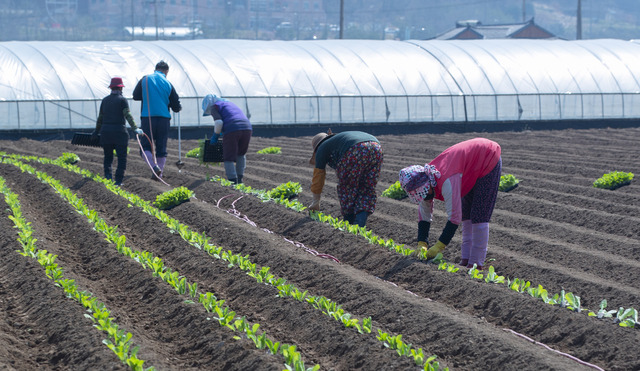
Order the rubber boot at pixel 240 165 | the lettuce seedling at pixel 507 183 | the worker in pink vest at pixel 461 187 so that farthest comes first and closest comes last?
the rubber boot at pixel 240 165, the lettuce seedling at pixel 507 183, the worker in pink vest at pixel 461 187

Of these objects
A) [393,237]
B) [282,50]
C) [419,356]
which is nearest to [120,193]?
[393,237]

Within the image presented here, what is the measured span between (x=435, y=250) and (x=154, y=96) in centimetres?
Answer: 623

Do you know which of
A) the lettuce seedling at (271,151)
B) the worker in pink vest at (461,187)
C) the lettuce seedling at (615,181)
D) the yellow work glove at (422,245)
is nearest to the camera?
the worker in pink vest at (461,187)

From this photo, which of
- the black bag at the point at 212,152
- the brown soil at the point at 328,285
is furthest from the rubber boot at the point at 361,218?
the black bag at the point at 212,152

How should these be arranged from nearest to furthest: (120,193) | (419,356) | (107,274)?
(419,356) < (107,274) < (120,193)

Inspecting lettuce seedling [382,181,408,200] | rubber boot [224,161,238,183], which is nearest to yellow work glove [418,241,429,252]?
lettuce seedling [382,181,408,200]

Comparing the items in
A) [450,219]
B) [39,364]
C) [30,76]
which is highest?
[30,76]

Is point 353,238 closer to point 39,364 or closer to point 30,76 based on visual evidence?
point 39,364

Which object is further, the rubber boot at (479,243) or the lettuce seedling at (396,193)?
the lettuce seedling at (396,193)

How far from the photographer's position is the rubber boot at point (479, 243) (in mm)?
6797

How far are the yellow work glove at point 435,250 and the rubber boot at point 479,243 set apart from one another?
30 centimetres

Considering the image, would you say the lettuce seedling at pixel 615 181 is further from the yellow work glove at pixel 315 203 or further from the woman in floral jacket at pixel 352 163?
the yellow work glove at pixel 315 203

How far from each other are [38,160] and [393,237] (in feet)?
28.5

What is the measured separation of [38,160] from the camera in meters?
15.0
